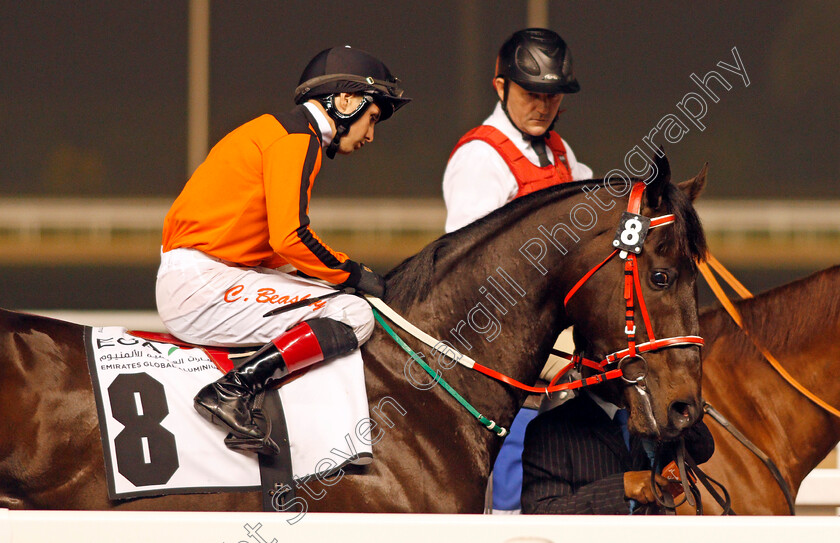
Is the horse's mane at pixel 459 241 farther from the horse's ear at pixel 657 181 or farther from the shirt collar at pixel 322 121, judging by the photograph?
the shirt collar at pixel 322 121

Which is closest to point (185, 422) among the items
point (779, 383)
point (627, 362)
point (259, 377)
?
point (259, 377)

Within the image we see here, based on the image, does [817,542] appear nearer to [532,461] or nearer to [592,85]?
[532,461]

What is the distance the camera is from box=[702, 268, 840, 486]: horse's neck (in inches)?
110

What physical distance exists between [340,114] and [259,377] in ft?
2.47

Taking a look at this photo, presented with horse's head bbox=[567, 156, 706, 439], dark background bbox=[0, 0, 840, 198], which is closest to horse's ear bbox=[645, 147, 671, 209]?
horse's head bbox=[567, 156, 706, 439]

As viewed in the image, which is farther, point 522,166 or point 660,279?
point 522,166

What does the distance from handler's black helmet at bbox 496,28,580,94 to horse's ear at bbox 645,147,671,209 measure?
0.79 metres

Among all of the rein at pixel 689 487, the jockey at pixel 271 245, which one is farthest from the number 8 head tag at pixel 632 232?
the jockey at pixel 271 245

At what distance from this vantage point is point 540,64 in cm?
295

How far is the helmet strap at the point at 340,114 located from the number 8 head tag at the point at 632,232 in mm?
765

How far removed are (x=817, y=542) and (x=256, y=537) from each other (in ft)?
3.97

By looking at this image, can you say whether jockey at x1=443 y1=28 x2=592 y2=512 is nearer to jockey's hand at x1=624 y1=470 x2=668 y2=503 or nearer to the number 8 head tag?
jockey's hand at x1=624 y1=470 x2=668 y2=503

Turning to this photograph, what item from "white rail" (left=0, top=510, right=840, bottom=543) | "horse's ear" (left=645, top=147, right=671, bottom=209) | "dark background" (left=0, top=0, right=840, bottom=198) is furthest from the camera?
"dark background" (left=0, top=0, right=840, bottom=198)

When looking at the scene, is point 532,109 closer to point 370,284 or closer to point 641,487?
point 370,284
